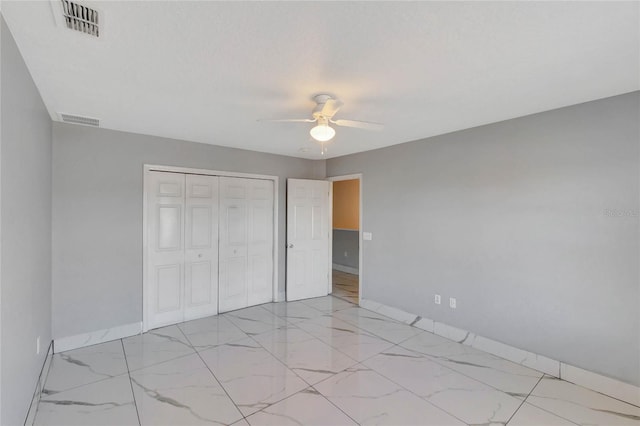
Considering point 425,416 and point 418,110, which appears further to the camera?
point 418,110

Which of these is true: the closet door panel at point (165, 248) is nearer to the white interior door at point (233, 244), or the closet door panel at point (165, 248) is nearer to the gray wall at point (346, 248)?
the white interior door at point (233, 244)

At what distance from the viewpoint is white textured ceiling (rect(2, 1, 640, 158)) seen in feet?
4.78

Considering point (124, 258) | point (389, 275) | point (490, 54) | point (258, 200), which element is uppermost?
point (490, 54)

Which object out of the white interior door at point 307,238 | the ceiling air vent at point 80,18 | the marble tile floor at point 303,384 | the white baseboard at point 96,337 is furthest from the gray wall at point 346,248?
the ceiling air vent at point 80,18

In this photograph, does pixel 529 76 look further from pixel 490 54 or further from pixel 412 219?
pixel 412 219

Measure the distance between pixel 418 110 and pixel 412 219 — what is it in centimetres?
168

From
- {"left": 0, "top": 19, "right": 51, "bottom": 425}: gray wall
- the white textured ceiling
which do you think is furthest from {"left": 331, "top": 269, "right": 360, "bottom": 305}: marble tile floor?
{"left": 0, "top": 19, "right": 51, "bottom": 425}: gray wall

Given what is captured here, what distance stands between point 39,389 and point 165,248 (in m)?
1.83

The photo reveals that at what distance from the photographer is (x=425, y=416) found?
2217 mm

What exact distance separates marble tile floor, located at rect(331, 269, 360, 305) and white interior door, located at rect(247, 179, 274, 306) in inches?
53.4

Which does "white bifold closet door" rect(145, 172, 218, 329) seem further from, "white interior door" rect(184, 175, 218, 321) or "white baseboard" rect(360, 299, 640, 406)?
"white baseboard" rect(360, 299, 640, 406)

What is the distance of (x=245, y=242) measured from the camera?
4684 mm

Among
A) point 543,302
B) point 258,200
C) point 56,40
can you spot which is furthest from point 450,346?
point 56,40

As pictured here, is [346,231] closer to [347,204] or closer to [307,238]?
[347,204]
